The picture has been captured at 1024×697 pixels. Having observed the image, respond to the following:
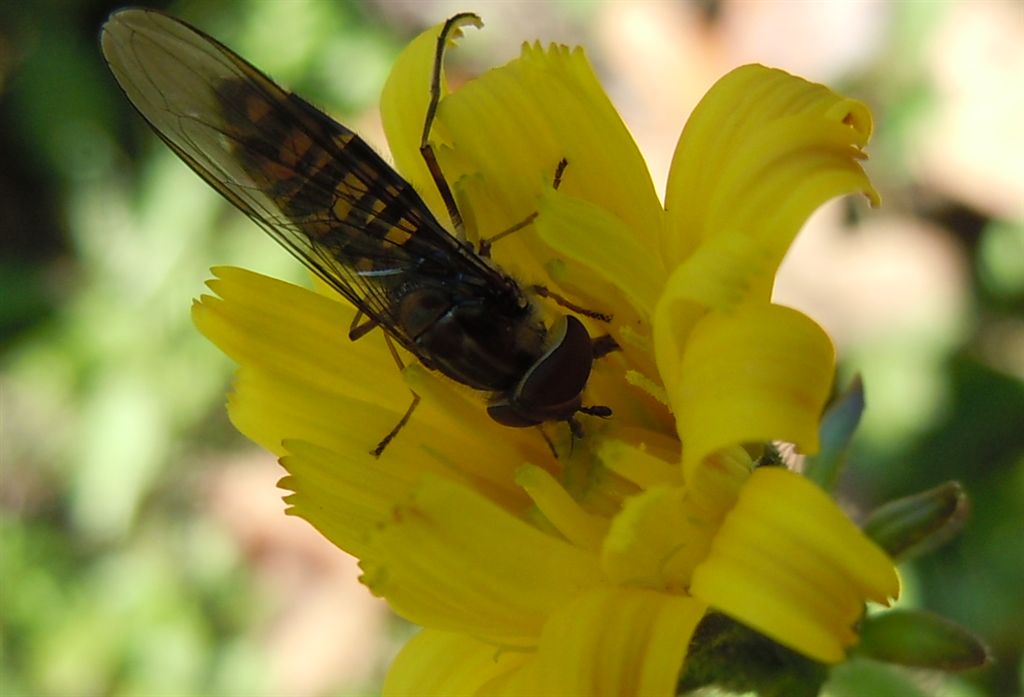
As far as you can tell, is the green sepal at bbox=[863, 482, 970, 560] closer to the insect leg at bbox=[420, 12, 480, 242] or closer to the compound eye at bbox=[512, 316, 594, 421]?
the compound eye at bbox=[512, 316, 594, 421]

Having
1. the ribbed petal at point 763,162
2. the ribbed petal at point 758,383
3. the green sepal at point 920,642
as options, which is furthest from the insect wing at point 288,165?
the green sepal at point 920,642

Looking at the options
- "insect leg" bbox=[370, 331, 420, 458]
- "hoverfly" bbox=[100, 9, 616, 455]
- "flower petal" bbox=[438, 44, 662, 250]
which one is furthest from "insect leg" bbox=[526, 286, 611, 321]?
"insect leg" bbox=[370, 331, 420, 458]

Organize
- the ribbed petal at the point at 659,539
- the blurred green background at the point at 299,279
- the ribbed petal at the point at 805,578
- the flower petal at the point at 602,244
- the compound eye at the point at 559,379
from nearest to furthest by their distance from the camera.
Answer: the ribbed petal at the point at 805,578 < the ribbed petal at the point at 659,539 < the flower petal at the point at 602,244 < the compound eye at the point at 559,379 < the blurred green background at the point at 299,279

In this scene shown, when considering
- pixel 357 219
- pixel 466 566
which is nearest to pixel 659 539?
pixel 466 566

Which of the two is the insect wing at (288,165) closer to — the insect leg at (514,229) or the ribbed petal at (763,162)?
the insect leg at (514,229)

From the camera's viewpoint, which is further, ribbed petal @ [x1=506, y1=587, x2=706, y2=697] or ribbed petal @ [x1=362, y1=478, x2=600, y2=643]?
ribbed petal @ [x1=362, y1=478, x2=600, y2=643]

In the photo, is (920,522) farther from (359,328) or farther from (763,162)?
(359,328)
